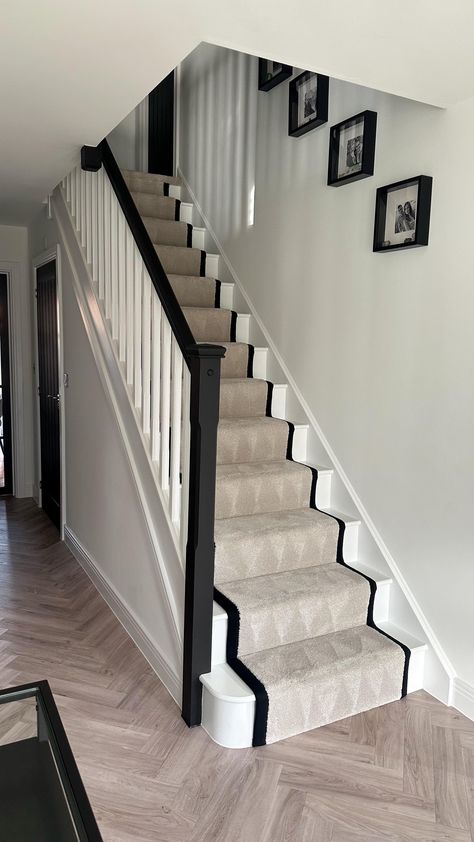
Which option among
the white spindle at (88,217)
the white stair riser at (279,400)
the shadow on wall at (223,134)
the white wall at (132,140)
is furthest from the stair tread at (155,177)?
the white stair riser at (279,400)

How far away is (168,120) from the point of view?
5.27 m

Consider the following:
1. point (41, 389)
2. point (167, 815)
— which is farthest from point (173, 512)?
point (41, 389)

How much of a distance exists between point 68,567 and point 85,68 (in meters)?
2.75

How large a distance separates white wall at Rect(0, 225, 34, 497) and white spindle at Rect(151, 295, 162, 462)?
2.92 meters

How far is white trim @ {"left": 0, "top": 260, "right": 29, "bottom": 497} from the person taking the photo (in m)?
5.12

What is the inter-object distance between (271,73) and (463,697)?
10.9 ft

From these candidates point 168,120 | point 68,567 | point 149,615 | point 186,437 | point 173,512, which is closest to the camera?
point 186,437

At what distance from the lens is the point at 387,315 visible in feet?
8.95

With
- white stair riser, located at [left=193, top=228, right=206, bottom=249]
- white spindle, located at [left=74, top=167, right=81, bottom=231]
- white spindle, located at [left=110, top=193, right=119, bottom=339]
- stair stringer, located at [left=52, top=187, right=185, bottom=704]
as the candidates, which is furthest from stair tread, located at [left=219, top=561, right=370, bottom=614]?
white stair riser, located at [left=193, top=228, right=206, bottom=249]

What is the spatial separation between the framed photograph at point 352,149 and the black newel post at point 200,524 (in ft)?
4.13

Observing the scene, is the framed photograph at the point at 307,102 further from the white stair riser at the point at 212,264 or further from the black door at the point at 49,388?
the black door at the point at 49,388

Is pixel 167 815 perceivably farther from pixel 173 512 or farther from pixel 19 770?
pixel 173 512

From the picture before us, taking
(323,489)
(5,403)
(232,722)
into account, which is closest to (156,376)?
(323,489)

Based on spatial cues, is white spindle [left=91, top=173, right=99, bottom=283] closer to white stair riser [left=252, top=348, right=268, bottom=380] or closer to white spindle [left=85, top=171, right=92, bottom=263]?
white spindle [left=85, top=171, right=92, bottom=263]
